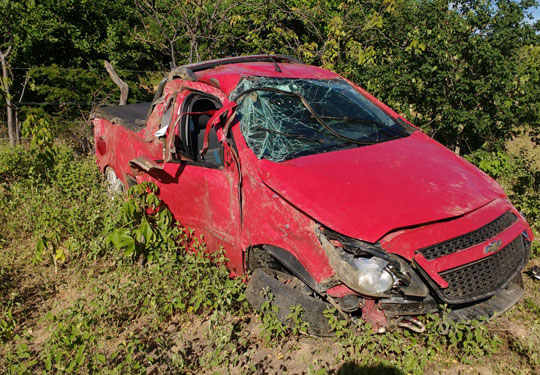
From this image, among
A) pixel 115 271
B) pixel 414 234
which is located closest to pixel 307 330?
pixel 414 234

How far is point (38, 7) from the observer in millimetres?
11359

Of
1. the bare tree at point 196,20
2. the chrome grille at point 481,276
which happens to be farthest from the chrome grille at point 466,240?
the bare tree at point 196,20

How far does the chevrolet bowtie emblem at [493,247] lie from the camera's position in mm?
2746

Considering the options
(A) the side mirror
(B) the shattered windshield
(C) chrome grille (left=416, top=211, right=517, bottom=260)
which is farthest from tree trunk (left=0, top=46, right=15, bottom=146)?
(C) chrome grille (left=416, top=211, right=517, bottom=260)

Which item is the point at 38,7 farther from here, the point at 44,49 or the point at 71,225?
the point at 71,225

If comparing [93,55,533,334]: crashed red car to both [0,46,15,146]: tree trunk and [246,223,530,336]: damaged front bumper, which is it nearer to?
[246,223,530,336]: damaged front bumper

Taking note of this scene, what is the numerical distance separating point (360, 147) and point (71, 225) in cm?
326

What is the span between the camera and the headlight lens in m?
2.55

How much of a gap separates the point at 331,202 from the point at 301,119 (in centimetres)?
107

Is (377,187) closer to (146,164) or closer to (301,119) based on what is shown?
(301,119)

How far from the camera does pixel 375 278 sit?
255 cm

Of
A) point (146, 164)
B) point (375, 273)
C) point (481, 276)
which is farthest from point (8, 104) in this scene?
point (481, 276)

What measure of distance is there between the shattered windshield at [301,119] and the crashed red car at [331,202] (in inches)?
0.5

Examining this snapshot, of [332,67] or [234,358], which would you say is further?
[332,67]
